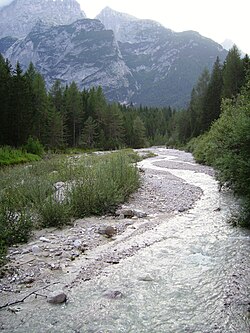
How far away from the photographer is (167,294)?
22.0ft

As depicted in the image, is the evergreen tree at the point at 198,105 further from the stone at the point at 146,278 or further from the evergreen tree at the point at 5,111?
the stone at the point at 146,278

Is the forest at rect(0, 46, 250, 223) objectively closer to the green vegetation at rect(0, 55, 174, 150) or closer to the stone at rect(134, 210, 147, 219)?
the green vegetation at rect(0, 55, 174, 150)

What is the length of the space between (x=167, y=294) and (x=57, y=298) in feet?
7.46

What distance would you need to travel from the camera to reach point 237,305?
6.26 metres

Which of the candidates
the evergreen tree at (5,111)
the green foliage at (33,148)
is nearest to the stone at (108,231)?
the green foliage at (33,148)

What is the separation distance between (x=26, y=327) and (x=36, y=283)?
1.61m

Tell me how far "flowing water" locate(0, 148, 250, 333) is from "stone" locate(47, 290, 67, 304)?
0.54 feet

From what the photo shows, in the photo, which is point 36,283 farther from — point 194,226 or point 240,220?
point 240,220

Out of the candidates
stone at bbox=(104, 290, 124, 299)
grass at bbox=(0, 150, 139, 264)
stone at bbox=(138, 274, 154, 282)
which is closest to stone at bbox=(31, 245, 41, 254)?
grass at bbox=(0, 150, 139, 264)

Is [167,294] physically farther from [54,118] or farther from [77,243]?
[54,118]

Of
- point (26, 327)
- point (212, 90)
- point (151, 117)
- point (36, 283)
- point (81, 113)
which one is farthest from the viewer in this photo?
point (151, 117)

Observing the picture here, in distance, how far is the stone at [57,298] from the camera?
6.35 m

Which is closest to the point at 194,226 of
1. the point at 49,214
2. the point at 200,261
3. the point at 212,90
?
the point at 200,261

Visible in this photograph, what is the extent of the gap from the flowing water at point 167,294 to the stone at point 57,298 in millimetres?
163
